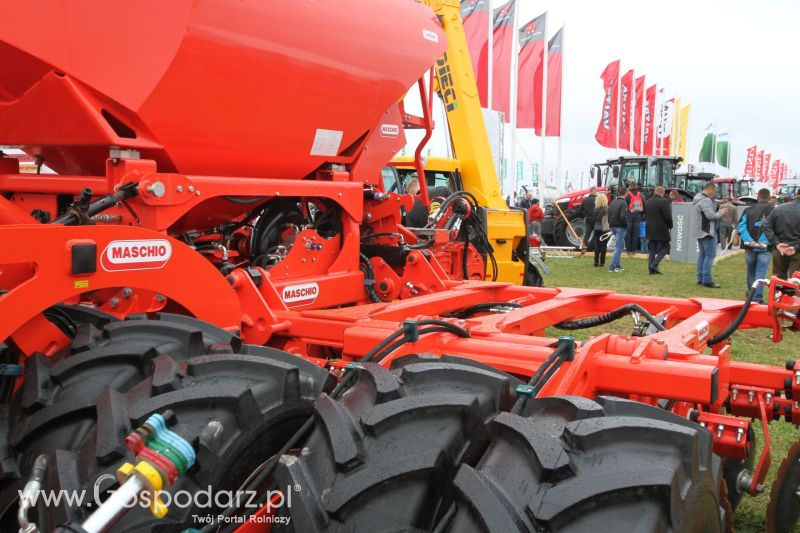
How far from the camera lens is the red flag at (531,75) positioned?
21.4 metres

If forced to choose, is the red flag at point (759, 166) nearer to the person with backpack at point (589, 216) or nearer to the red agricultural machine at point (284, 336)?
the person with backpack at point (589, 216)

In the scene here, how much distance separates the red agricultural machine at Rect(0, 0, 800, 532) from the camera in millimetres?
1526

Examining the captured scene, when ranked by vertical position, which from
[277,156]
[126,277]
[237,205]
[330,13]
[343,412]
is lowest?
[343,412]

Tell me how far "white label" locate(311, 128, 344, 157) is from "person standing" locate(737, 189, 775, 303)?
321 inches

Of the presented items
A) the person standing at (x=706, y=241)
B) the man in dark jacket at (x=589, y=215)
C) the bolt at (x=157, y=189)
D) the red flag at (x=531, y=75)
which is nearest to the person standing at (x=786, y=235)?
the person standing at (x=706, y=241)

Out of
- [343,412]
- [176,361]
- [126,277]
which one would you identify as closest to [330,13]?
[126,277]

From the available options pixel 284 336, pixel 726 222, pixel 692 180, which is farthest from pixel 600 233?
pixel 284 336

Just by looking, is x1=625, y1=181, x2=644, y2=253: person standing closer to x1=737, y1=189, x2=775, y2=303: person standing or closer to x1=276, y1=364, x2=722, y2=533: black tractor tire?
x1=737, y1=189, x2=775, y2=303: person standing

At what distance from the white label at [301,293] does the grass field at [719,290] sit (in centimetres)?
228

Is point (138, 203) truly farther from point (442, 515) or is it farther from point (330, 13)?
point (442, 515)

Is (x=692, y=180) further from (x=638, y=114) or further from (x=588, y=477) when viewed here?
(x=588, y=477)

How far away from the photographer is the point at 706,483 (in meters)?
1.61

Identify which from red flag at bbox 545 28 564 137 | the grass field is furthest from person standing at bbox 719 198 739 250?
red flag at bbox 545 28 564 137

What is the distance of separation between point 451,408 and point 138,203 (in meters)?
1.70
